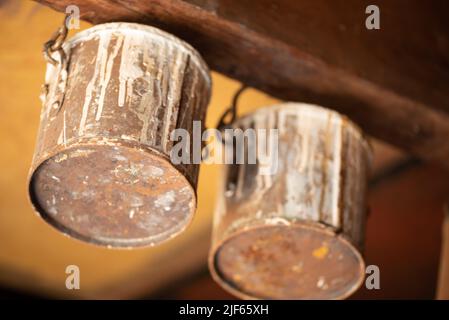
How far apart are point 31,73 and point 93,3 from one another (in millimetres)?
696

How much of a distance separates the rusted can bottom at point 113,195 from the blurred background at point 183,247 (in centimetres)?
81

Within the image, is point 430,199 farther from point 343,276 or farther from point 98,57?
point 98,57

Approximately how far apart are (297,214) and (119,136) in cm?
50

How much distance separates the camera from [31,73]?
2512 mm

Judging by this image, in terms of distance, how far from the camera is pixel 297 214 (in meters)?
1.97

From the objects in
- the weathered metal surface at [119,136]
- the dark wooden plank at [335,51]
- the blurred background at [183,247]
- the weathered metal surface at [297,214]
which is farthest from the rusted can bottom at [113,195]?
the blurred background at [183,247]

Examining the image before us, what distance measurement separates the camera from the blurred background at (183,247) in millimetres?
2920

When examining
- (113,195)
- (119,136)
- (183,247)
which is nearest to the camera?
(119,136)

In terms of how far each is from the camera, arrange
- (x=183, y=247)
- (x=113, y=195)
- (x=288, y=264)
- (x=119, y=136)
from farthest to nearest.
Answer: (x=183, y=247) < (x=288, y=264) < (x=113, y=195) < (x=119, y=136)

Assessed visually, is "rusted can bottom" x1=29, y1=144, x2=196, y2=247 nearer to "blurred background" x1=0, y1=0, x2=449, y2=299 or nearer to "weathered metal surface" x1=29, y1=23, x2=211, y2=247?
"weathered metal surface" x1=29, y1=23, x2=211, y2=247

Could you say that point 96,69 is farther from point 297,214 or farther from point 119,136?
point 297,214

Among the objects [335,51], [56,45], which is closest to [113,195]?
[56,45]

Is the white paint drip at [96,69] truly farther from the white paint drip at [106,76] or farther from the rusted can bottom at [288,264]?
the rusted can bottom at [288,264]

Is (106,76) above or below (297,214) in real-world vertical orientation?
above
